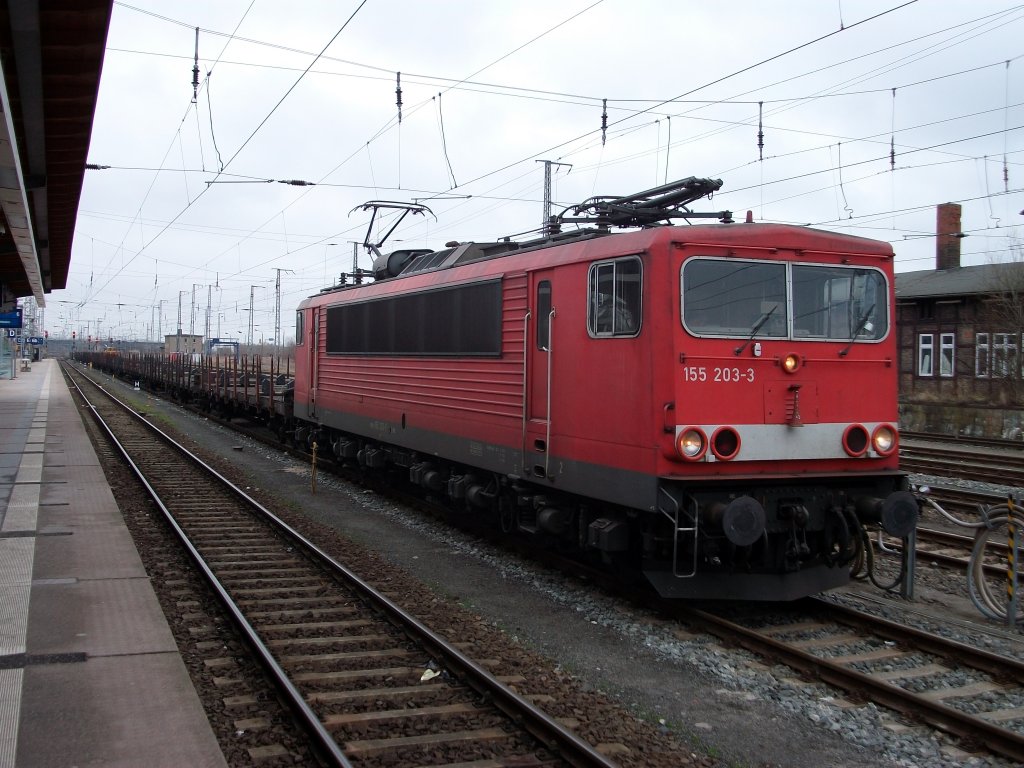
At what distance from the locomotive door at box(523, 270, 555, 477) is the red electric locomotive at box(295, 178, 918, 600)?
0.02 meters

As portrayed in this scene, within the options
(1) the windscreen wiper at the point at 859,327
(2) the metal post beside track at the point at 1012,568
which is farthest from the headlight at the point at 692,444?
(2) the metal post beside track at the point at 1012,568

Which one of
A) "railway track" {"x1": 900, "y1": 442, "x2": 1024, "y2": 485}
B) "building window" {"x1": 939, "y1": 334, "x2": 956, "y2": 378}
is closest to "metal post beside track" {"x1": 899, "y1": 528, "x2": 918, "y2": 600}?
"railway track" {"x1": 900, "y1": 442, "x2": 1024, "y2": 485}

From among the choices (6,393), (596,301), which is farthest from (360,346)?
(6,393)

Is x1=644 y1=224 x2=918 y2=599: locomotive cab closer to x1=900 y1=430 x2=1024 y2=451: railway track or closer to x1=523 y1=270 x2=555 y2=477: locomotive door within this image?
x1=523 y1=270 x2=555 y2=477: locomotive door

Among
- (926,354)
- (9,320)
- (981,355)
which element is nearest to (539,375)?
(981,355)

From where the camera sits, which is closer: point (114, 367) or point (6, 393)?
point (6, 393)

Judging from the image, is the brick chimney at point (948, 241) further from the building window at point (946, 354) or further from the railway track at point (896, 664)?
the railway track at point (896, 664)

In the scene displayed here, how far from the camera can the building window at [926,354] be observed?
35500mm

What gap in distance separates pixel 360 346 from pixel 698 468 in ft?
27.1

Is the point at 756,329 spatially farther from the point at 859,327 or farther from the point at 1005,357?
the point at 1005,357

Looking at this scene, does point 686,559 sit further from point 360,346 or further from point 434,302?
point 360,346

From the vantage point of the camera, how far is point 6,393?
133 ft

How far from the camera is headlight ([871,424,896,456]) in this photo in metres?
7.71

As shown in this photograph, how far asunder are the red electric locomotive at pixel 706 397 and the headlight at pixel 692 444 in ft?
0.04
